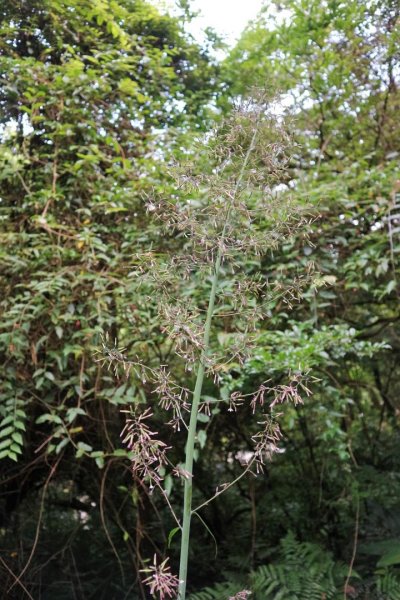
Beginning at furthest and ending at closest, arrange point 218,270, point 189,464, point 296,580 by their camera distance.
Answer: point 296,580
point 218,270
point 189,464

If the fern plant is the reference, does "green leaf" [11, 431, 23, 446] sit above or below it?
above

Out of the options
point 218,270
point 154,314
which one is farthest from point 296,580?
point 218,270

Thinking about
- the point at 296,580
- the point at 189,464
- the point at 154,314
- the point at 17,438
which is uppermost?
the point at 154,314

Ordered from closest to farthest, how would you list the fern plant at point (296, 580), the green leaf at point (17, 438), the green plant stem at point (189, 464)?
the green plant stem at point (189, 464)
the green leaf at point (17, 438)
the fern plant at point (296, 580)

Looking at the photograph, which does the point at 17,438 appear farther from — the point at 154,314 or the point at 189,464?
the point at 189,464

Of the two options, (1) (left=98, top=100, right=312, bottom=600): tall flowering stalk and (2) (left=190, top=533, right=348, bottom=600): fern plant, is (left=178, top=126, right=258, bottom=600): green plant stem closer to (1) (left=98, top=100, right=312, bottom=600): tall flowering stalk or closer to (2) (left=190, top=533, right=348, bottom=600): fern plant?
(1) (left=98, top=100, right=312, bottom=600): tall flowering stalk

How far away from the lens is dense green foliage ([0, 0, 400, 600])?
7.61ft

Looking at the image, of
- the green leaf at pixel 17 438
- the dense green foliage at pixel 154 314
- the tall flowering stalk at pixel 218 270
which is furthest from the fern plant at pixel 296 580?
the tall flowering stalk at pixel 218 270

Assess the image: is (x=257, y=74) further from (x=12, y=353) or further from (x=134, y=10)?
(x=12, y=353)

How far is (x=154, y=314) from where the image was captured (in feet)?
7.91

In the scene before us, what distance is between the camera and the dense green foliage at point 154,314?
2.32 m

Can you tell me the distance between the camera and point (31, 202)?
2654 millimetres

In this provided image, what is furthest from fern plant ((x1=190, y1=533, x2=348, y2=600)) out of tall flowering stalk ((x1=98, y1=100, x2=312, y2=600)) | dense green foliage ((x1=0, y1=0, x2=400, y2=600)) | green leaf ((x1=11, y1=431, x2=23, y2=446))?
tall flowering stalk ((x1=98, y1=100, x2=312, y2=600))

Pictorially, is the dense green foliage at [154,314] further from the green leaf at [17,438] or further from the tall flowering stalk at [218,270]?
the tall flowering stalk at [218,270]
